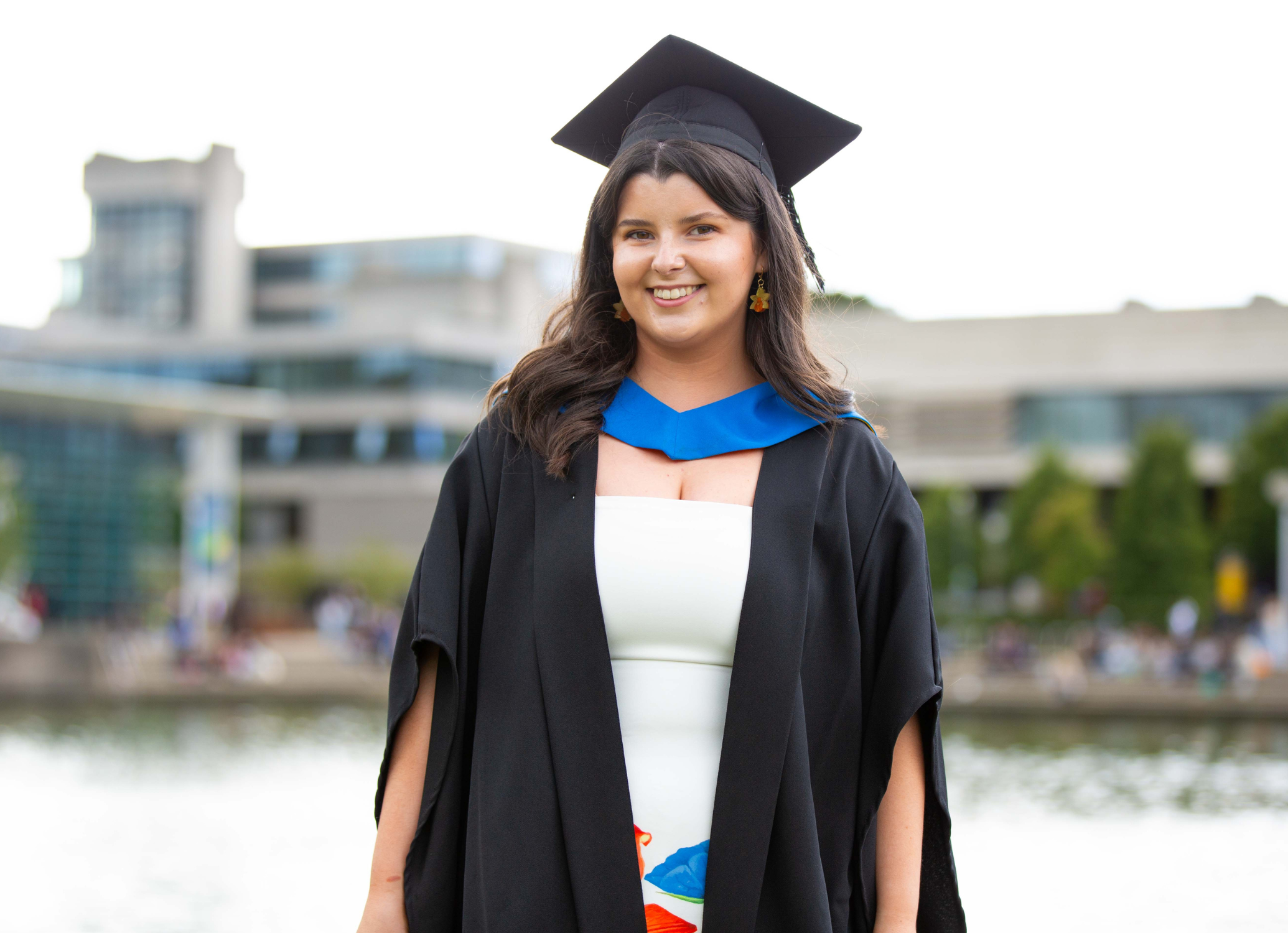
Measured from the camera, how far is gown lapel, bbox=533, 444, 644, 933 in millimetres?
1867

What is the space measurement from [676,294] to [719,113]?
12.3 inches

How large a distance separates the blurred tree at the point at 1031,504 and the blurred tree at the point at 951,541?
1.33m

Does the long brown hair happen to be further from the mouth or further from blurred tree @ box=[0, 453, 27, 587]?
blurred tree @ box=[0, 453, 27, 587]

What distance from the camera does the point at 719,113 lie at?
2137 mm

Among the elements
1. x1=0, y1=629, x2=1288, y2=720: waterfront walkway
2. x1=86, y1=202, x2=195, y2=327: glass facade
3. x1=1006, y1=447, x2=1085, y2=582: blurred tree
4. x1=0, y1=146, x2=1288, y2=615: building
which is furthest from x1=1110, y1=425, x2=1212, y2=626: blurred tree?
x1=86, y1=202, x2=195, y2=327: glass facade

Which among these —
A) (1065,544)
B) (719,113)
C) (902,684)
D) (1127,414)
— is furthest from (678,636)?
(1127,414)

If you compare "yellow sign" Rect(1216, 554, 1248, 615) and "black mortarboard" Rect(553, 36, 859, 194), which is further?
"yellow sign" Rect(1216, 554, 1248, 615)

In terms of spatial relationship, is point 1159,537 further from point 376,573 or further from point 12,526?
point 12,526

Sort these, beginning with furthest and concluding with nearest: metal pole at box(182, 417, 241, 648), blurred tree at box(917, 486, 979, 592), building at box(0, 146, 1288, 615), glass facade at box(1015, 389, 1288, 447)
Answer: glass facade at box(1015, 389, 1288, 447), blurred tree at box(917, 486, 979, 592), building at box(0, 146, 1288, 615), metal pole at box(182, 417, 241, 648)

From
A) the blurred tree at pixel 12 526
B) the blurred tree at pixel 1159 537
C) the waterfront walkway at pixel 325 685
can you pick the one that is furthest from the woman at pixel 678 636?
the blurred tree at pixel 12 526

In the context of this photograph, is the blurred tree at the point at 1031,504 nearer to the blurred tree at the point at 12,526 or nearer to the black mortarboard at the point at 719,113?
the blurred tree at the point at 12,526

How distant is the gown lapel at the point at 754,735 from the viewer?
73.2 inches

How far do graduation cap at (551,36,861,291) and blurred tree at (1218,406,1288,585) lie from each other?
40.0m

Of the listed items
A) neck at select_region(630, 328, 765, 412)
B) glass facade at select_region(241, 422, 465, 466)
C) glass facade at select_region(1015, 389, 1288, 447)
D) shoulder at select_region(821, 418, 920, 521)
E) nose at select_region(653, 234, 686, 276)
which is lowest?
shoulder at select_region(821, 418, 920, 521)
